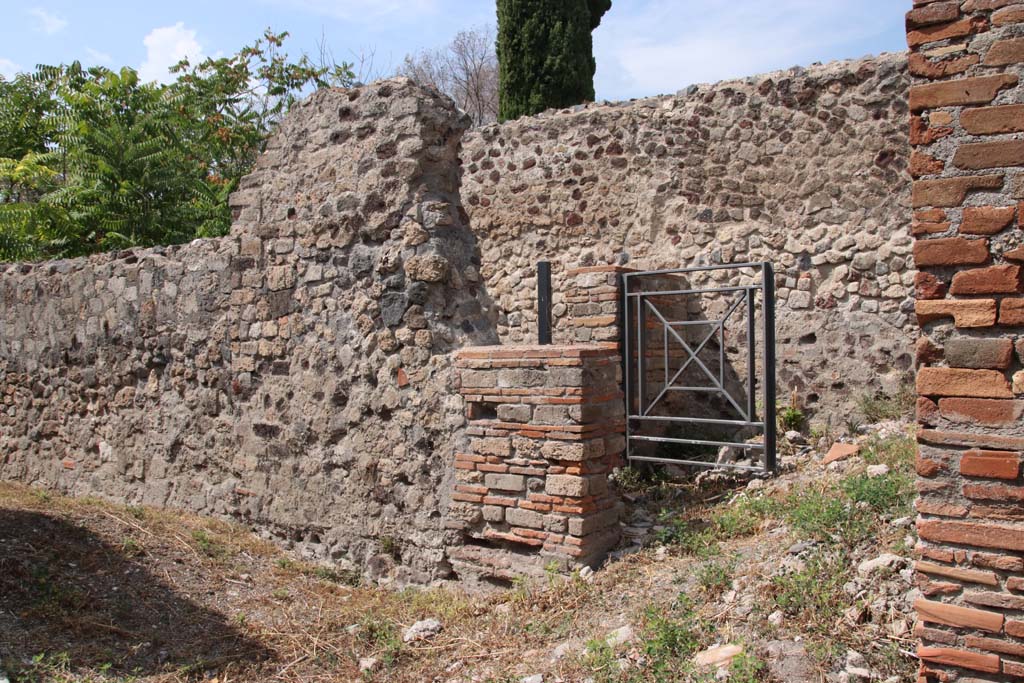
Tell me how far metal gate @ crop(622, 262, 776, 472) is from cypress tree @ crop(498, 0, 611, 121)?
7605 millimetres

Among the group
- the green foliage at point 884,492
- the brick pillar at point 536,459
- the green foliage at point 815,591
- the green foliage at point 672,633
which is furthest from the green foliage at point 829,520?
the brick pillar at point 536,459

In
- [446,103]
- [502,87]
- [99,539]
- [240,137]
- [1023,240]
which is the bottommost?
[99,539]

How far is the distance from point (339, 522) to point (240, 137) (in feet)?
35.0

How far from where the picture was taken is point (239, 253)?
20.1ft

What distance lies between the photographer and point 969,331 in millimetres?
2900

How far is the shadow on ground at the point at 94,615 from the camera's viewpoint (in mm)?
4020

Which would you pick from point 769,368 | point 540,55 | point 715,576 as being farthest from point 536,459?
point 540,55

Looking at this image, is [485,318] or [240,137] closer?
[485,318]

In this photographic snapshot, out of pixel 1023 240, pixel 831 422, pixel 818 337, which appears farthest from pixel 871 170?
pixel 1023 240

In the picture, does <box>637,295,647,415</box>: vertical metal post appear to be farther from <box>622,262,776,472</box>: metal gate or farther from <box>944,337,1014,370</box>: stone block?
<box>944,337,1014,370</box>: stone block

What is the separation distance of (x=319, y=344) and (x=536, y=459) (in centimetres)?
179

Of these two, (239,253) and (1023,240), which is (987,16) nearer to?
(1023,240)

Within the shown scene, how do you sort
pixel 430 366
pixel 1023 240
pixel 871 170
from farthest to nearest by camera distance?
pixel 871 170 → pixel 430 366 → pixel 1023 240

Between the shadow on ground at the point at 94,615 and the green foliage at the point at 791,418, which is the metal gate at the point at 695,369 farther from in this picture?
the shadow on ground at the point at 94,615
